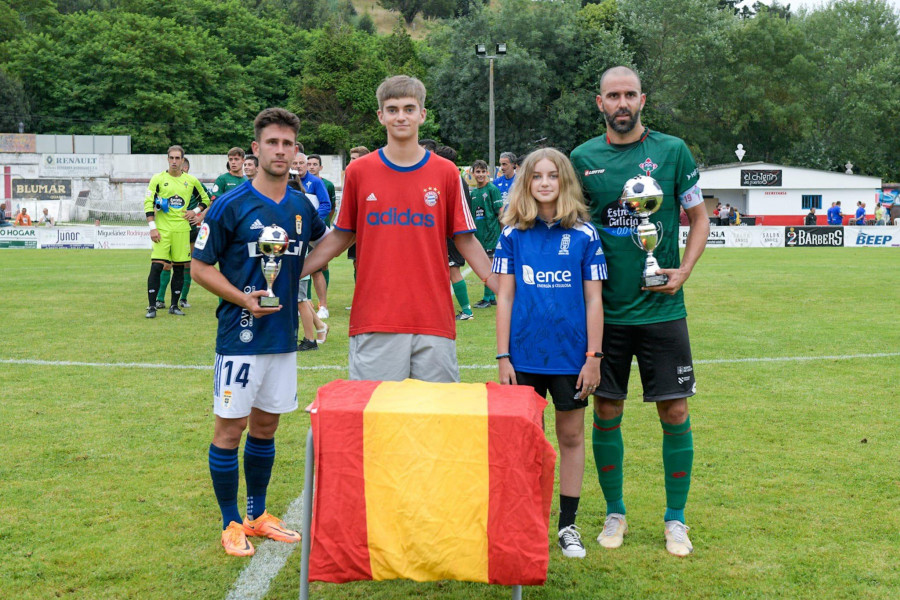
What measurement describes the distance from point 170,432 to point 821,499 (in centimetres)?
437

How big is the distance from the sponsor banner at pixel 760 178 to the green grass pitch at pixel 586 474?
43112mm

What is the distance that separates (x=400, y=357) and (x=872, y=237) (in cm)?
3081

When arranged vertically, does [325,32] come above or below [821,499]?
above

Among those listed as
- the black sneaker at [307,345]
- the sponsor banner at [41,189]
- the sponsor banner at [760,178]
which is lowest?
the black sneaker at [307,345]

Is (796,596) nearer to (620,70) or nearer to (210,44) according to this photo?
(620,70)

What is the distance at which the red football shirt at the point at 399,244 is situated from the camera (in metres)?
4.11

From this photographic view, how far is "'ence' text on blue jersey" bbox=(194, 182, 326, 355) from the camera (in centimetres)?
413

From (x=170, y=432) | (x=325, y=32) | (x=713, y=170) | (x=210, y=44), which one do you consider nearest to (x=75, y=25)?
(x=210, y=44)

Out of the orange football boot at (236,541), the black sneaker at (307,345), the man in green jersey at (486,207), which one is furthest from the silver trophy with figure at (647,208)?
the man in green jersey at (486,207)

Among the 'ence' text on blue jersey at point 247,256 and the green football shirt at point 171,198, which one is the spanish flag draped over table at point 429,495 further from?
the green football shirt at point 171,198

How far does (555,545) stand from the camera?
4305 millimetres

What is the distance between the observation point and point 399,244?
411cm

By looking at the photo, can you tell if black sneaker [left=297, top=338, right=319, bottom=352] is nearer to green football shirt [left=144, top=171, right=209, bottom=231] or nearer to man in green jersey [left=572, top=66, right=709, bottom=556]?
green football shirt [left=144, top=171, right=209, bottom=231]

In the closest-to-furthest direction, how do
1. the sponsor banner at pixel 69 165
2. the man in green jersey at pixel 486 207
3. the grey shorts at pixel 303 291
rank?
the grey shorts at pixel 303 291 < the man in green jersey at pixel 486 207 < the sponsor banner at pixel 69 165
